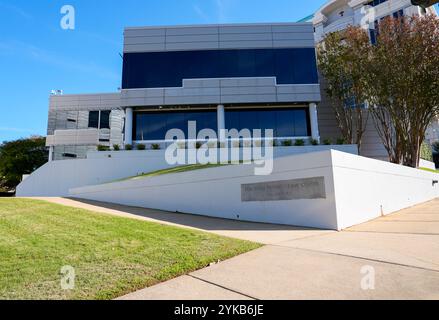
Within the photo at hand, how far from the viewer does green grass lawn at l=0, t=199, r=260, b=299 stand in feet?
13.6

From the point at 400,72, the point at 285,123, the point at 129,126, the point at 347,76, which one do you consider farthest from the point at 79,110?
the point at 400,72

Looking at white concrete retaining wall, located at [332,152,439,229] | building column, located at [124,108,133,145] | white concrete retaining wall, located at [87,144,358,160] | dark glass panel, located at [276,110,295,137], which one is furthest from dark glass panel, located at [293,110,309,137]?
building column, located at [124,108,133,145]

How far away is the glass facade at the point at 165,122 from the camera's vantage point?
→ 2591cm

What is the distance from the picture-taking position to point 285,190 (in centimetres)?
1012

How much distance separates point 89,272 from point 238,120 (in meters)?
22.2

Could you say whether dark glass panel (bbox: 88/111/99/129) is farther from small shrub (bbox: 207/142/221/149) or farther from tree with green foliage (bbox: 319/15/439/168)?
tree with green foliage (bbox: 319/15/439/168)

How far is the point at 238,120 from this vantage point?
85.4 ft

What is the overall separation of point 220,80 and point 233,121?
11.7 ft

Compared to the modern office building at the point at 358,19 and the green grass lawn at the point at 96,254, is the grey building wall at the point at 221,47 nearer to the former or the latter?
the modern office building at the point at 358,19

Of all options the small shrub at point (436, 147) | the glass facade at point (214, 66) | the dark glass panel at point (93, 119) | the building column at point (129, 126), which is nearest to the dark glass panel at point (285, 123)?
the glass facade at point (214, 66)

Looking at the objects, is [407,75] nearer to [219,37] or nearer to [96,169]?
[219,37]

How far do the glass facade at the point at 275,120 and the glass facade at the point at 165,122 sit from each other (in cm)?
169

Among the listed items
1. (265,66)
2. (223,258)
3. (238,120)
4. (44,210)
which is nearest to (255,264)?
(223,258)

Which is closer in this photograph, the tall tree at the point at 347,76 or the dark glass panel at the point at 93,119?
the tall tree at the point at 347,76
